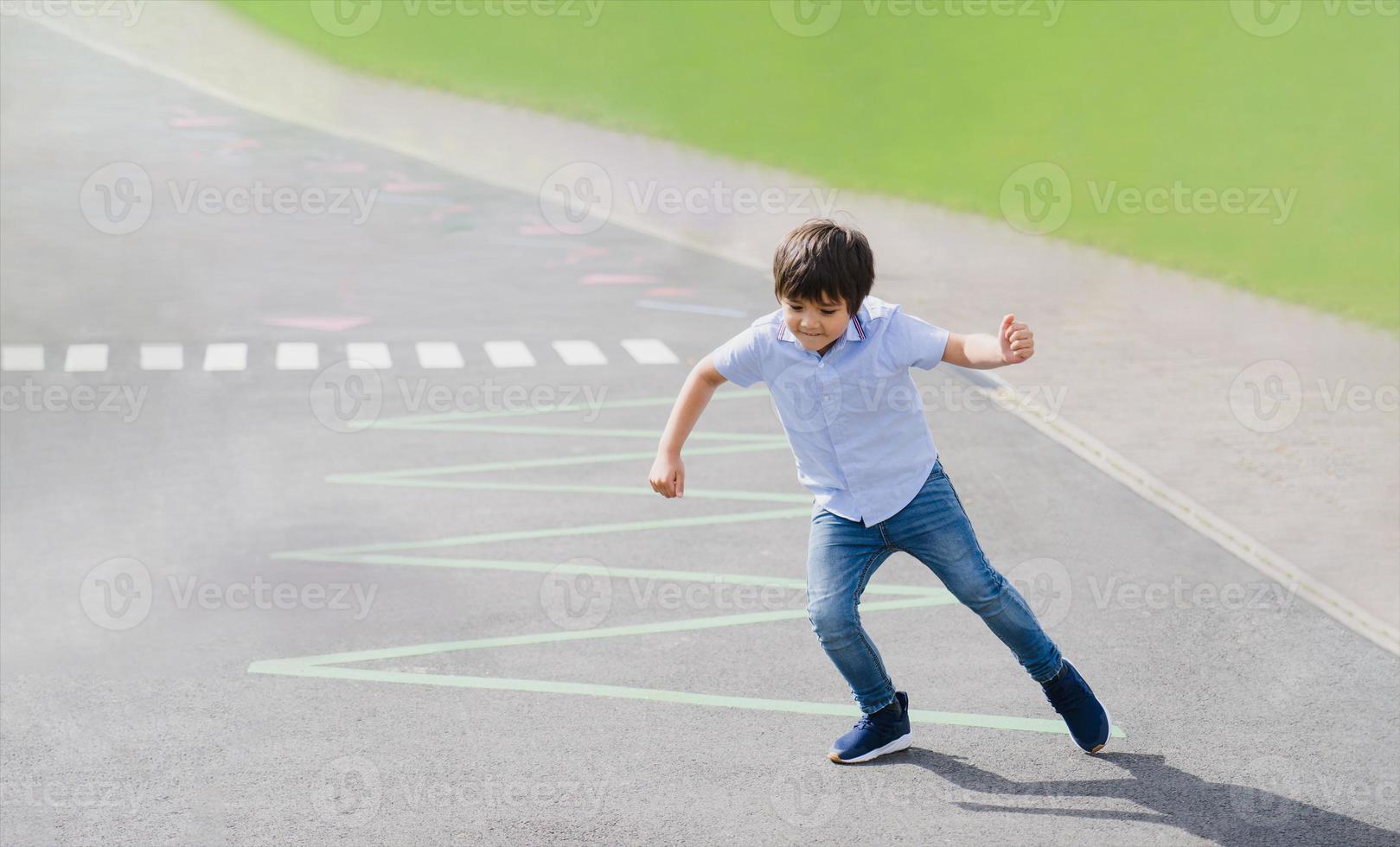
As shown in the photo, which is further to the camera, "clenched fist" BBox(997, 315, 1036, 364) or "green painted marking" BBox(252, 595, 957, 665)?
"green painted marking" BBox(252, 595, 957, 665)

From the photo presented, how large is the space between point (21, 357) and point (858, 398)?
29.5 ft

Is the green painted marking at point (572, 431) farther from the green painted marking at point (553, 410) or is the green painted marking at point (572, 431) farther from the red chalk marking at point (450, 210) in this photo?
the red chalk marking at point (450, 210)

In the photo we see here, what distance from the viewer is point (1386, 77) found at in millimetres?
13672

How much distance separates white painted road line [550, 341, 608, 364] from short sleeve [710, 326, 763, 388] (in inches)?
263

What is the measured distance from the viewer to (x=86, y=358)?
11.4m

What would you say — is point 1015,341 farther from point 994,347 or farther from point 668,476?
point 668,476

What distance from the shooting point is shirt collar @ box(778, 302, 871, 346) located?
15.2ft

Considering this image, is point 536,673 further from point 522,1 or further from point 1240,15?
point 522,1

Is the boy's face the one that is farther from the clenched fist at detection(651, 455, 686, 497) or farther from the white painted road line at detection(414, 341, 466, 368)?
the white painted road line at detection(414, 341, 466, 368)

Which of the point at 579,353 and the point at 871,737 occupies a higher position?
the point at 579,353

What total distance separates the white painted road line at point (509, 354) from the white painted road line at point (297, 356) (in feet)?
4.60

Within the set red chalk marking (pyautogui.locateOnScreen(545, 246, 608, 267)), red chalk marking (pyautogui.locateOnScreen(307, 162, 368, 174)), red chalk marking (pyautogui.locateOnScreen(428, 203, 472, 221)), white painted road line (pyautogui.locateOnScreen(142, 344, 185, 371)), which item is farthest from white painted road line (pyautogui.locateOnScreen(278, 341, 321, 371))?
red chalk marking (pyautogui.locateOnScreen(307, 162, 368, 174))

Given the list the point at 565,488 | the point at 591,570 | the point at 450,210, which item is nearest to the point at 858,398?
the point at 591,570

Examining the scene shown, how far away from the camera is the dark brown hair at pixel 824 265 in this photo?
4359 millimetres
